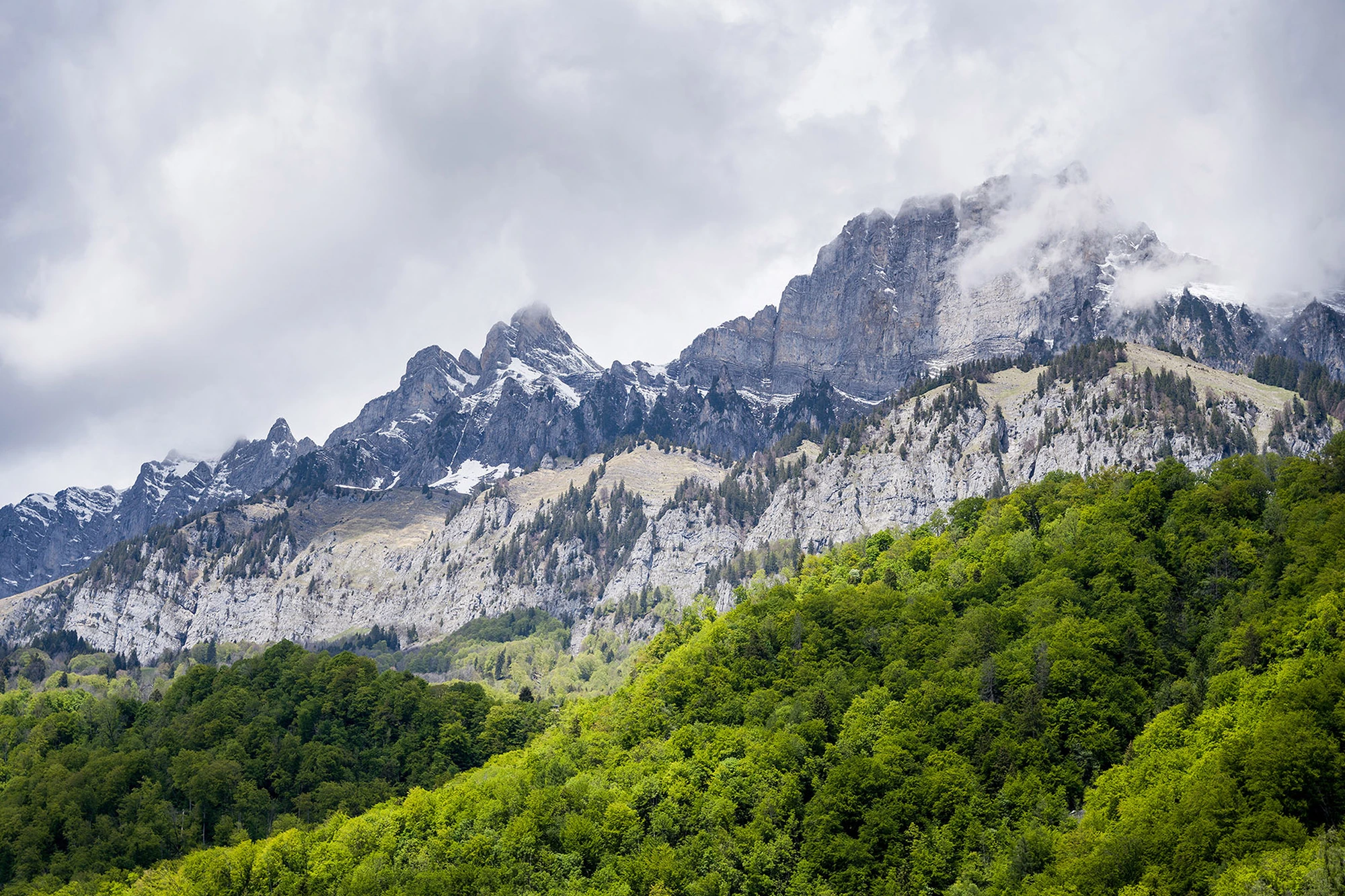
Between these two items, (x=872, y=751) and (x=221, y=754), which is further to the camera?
(x=221, y=754)

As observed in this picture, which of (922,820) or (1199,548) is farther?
(1199,548)

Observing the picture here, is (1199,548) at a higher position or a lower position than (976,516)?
lower

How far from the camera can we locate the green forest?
9250 centimetres

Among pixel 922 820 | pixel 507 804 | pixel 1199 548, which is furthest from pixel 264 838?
pixel 1199 548

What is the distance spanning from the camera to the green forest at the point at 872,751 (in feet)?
303

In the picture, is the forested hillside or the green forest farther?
the forested hillside

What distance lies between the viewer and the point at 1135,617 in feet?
406

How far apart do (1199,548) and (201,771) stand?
135730mm

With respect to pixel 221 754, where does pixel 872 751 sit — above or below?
below

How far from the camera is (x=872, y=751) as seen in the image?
11831 cm

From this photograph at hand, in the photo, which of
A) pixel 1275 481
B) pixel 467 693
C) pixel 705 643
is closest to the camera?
pixel 1275 481

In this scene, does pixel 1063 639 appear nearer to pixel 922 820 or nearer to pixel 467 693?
pixel 922 820

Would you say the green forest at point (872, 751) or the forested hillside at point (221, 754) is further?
the forested hillside at point (221, 754)

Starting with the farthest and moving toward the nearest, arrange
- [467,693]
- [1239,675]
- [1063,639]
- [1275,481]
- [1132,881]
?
1. [467,693]
2. [1275,481]
3. [1063,639]
4. [1239,675]
5. [1132,881]
